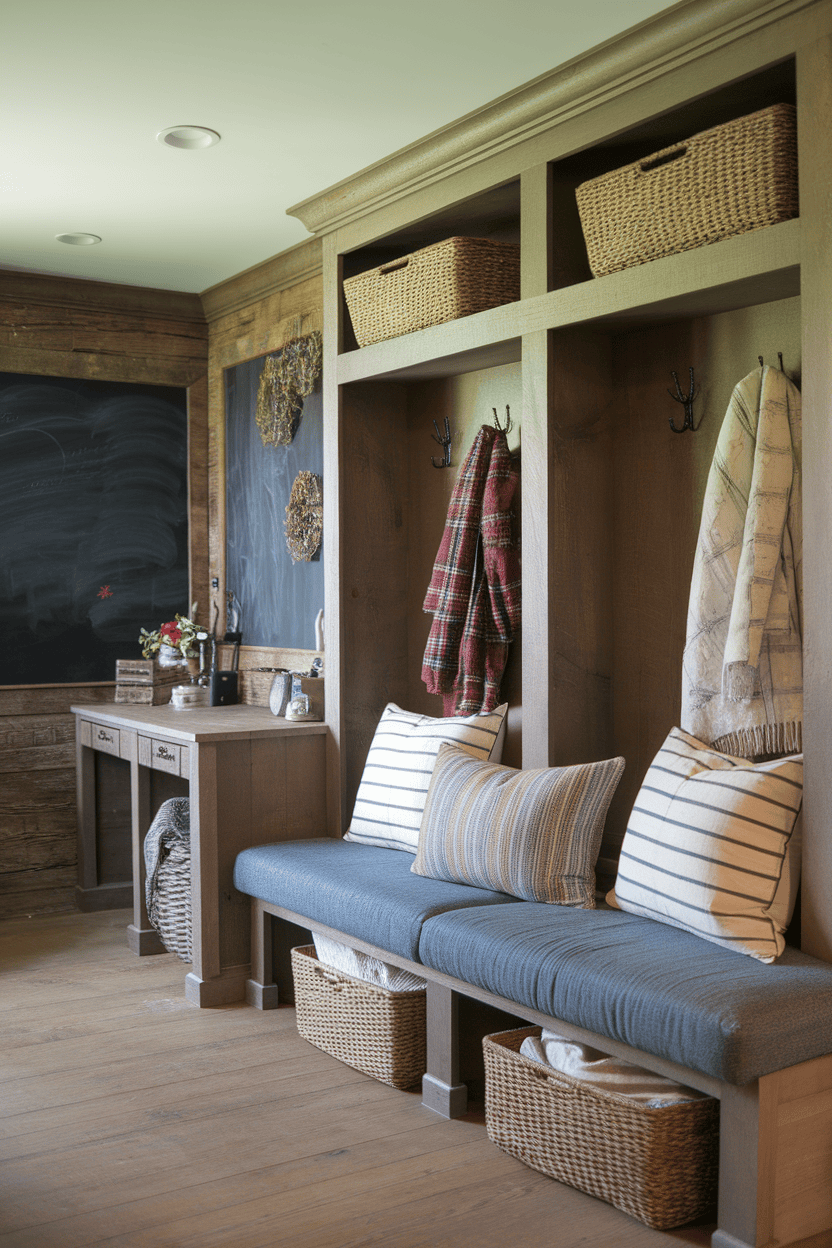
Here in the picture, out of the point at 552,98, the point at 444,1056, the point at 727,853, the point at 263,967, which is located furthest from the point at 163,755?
the point at 552,98

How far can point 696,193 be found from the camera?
263cm

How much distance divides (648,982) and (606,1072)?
0.29 m

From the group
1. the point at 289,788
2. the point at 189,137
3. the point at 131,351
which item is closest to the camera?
the point at 189,137

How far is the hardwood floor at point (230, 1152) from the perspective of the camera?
7.39ft

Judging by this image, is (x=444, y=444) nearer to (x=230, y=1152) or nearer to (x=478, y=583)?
(x=478, y=583)

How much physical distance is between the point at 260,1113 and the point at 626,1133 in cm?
97

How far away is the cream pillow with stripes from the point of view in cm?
237

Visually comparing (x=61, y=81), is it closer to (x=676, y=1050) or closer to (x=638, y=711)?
(x=638, y=711)

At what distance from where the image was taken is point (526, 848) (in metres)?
2.81

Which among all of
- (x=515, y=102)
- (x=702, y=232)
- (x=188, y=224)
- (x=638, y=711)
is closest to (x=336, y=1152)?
(x=638, y=711)

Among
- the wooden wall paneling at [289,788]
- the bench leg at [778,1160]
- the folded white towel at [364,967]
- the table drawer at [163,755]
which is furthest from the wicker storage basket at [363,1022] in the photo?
the bench leg at [778,1160]

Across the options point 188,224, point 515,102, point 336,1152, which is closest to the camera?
point 336,1152

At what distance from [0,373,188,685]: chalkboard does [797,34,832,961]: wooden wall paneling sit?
10.7 feet

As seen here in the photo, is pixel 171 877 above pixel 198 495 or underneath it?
underneath
